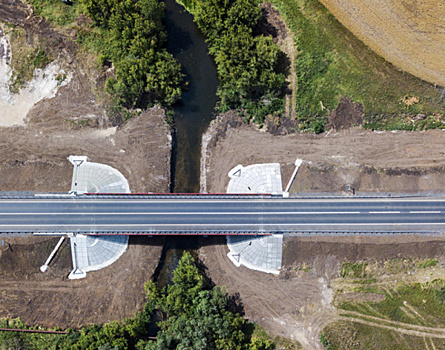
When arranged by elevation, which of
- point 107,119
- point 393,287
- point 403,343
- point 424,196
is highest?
point 107,119

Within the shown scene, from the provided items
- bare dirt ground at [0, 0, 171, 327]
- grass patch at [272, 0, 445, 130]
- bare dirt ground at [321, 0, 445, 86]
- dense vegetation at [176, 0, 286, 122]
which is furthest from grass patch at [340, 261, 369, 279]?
bare dirt ground at [321, 0, 445, 86]

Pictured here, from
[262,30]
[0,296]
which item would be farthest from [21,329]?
[262,30]

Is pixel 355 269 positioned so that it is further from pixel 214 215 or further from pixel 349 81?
pixel 349 81

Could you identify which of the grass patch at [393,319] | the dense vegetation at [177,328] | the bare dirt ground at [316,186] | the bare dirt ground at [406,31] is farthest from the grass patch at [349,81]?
the dense vegetation at [177,328]

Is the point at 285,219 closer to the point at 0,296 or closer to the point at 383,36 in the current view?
the point at 383,36

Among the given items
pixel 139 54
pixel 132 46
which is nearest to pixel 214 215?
pixel 139 54
